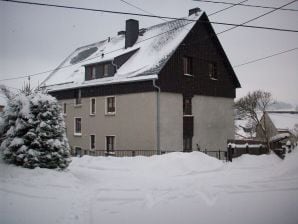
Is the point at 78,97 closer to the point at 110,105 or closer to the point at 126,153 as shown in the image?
the point at 110,105

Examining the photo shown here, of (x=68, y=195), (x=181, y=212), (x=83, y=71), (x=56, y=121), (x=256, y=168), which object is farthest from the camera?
(x=83, y=71)

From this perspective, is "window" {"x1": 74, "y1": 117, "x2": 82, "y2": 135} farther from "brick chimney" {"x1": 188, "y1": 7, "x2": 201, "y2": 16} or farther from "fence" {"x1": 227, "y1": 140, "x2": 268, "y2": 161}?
"fence" {"x1": 227, "y1": 140, "x2": 268, "y2": 161}

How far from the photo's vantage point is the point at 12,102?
13.9m

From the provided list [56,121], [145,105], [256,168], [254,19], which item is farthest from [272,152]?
[56,121]

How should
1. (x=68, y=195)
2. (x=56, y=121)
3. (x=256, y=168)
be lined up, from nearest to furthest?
(x=68, y=195), (x=56, y=121), (x=256, y=168)

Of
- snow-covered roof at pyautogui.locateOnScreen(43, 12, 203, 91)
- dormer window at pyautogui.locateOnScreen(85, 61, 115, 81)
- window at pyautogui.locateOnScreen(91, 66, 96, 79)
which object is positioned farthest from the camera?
window at pyautogui.locateOnScreen(91, 66, 96, 79)

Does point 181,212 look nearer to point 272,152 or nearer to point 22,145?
point 22,145

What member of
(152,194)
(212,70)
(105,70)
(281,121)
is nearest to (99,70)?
(105,70)

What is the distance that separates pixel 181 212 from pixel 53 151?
19.8 feet

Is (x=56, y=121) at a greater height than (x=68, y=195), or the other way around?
(x=56, y=121)

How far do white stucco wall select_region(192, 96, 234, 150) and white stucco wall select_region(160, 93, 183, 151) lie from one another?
1790mm

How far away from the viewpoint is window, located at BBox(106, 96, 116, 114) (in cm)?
2797

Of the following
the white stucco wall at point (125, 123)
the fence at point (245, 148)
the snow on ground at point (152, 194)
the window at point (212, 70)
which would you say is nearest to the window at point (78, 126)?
the white stucco wall at point (125, 123)

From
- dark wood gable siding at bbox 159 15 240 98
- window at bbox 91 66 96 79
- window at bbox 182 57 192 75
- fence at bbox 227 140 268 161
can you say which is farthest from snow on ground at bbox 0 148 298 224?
window at bbox 91 66 96 79
